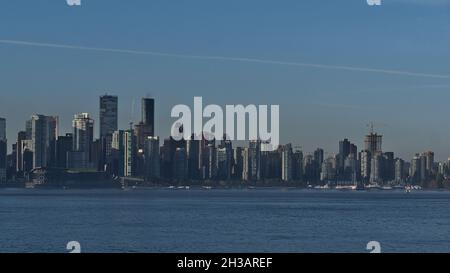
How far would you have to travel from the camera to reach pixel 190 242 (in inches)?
2461

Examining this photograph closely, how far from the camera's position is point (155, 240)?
212ft

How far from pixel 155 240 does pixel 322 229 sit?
2088 cm

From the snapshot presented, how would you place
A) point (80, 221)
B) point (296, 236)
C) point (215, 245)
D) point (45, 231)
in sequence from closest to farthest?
point (215, 245) < point (296, 236) < point (45, 231) < point (80, 221)

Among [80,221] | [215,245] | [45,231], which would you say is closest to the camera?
[215,245]
